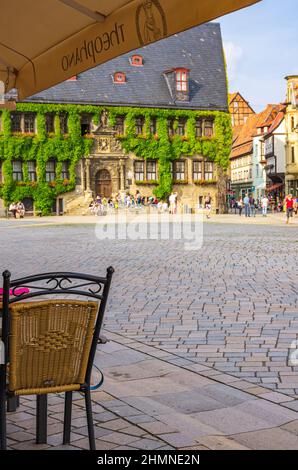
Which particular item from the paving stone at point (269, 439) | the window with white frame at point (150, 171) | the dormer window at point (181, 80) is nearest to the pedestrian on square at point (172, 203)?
the window with white frame at point (150, 171)

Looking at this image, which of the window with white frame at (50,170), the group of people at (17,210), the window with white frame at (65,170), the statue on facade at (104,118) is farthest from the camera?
the statue on facade at (104,118)

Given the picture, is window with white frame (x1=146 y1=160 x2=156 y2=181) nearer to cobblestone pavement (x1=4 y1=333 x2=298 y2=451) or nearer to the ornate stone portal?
the ornate stone portal

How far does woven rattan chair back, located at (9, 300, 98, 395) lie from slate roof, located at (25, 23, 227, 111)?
49957 mm

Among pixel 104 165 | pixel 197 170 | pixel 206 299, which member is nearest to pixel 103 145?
pixel 104 165

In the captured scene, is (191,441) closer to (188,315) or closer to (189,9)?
(189,9)

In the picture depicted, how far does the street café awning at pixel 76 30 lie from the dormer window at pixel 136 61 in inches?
2025

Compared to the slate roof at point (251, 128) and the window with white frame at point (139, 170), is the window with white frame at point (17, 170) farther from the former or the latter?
the slate roof at point (251, 128)

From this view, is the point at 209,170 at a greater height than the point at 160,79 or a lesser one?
lesser

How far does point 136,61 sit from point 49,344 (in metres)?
55.4

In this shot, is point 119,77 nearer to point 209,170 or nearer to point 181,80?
point 181,80

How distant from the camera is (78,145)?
172ft

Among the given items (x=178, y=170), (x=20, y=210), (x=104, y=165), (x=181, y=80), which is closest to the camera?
(x=20, y=210)

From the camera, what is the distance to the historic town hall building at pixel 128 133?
5153 cm

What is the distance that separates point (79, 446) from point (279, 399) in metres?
1.55
